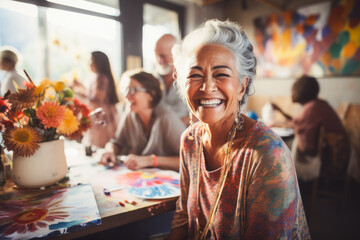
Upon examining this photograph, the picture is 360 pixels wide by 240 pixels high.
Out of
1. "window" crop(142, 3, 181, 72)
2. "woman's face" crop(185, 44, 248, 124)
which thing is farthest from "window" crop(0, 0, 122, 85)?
"woman's face" crop(185, 44, 248, 124)

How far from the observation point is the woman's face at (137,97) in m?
1.86

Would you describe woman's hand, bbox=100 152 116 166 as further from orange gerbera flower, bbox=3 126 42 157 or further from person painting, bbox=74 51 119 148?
person painting, bbox=74 51 119 148

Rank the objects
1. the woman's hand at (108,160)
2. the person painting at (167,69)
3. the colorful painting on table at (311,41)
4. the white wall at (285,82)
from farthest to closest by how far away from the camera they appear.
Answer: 1. the white wall at (285,82)
2. the colorful painting on table at (311,41)
3. the person painting at (167,69)
4. the woman's hand at (108,160)

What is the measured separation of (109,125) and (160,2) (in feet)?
11.1

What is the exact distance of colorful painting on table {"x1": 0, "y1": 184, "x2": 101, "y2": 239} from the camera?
83cm

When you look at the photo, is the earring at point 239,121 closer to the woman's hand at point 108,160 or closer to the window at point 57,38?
the woman's hand at point 108,160

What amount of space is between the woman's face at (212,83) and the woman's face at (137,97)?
911 millimetres

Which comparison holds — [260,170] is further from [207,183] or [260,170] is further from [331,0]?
[331,0]

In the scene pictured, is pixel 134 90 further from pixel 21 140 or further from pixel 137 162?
pixel 21 140

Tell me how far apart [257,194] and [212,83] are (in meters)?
0.47

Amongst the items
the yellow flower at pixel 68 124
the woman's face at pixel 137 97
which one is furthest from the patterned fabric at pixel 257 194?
the woman's face at pixel 137 97

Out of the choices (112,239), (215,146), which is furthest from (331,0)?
(112,239)

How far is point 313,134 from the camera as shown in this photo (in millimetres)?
2691

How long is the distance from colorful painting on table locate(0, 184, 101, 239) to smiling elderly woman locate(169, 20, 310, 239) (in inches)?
17.5
